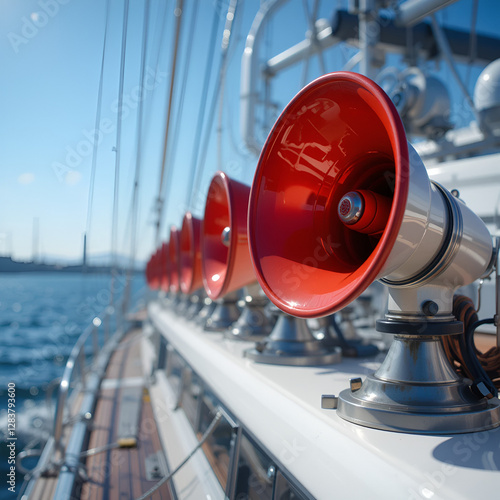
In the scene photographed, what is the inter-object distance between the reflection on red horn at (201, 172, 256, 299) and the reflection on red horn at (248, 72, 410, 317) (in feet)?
1.61

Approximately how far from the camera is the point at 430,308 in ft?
2.64

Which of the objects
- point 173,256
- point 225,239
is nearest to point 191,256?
point 225,239

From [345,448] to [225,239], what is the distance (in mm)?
898

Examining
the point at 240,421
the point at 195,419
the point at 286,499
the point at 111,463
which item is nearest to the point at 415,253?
the point at 286,499

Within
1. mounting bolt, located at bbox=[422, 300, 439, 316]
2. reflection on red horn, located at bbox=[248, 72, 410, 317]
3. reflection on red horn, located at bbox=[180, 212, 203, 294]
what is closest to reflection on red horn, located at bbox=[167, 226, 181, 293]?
reflection on red horn, located at bbox=[180, 212, 203, 294]

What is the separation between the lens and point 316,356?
4.48 feet

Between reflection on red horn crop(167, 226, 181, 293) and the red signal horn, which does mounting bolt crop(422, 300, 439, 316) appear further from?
reflection on red horn crop(167, 226, 181, 293)

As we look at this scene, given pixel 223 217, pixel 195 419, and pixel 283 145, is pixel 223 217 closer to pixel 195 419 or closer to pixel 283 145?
pixel 195 419

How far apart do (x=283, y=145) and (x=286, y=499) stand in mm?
680

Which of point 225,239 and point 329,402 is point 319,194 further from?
point 225,239

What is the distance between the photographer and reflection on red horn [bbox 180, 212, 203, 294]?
2395mm

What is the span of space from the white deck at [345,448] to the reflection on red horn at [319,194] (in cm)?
22

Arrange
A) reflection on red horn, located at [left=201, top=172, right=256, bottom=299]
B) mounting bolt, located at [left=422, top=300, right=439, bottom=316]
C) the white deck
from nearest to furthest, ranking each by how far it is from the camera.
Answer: the white deck
mounting bolt, located at [left=422, top=300, right=439, bottom=316]
reflection on red horn, located at [left=201, top=172, right=256, bottom=299]

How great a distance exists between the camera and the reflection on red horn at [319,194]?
82 centimetres
